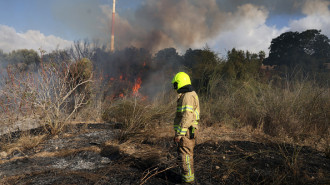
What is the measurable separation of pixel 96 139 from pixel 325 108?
643 cm

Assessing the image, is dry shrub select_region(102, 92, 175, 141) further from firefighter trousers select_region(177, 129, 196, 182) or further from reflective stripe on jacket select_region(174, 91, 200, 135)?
firefighter trousers select_region(177, 129, 196, 182)

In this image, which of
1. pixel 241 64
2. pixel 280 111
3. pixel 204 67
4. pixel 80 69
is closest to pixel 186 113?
pixel 280 111

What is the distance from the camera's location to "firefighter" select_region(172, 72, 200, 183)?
2969 mm

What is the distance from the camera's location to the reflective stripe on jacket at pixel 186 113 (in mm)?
2945

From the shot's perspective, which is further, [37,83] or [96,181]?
[37,83]

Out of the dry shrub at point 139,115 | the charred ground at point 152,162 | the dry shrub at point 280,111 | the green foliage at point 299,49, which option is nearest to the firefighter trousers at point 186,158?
the charred ground at point 152,162

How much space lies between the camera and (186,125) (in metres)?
2.93

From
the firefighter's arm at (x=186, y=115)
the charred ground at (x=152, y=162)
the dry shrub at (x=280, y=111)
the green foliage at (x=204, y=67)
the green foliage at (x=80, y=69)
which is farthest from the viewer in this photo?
the green foliage at (x=204, y=67)

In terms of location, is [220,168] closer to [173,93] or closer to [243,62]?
[173,93]

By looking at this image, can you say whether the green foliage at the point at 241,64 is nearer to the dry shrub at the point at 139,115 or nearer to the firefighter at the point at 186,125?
the dry shrub at the point at 139,115

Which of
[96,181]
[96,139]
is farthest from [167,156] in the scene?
[96,139]

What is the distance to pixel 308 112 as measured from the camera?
5.76m

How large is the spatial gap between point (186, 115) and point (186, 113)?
0.03 metres

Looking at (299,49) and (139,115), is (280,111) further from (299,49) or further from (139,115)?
(299,49)
